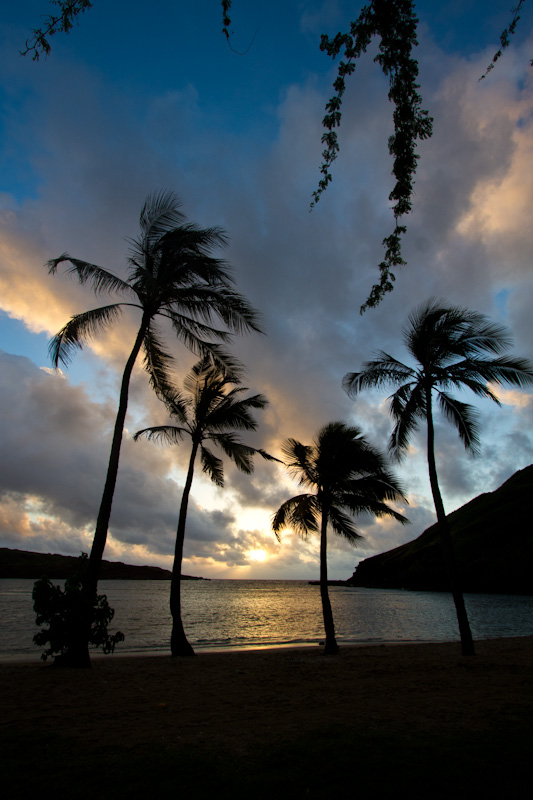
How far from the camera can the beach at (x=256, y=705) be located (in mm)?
5277

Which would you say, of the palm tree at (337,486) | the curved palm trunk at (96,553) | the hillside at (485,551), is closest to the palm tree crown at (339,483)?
the palm tree at (337,486)

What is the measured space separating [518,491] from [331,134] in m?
121

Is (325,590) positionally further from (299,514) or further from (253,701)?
(253,701)

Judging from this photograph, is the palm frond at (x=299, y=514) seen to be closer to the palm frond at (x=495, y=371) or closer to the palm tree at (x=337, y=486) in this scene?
the palm tree at (x=337, y=486)

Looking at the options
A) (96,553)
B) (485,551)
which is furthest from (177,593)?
(485,551)

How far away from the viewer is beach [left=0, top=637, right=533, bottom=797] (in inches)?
208

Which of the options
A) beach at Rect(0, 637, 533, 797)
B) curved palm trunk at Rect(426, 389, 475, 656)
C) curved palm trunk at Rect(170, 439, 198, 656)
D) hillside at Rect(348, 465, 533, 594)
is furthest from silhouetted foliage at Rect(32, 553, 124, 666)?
hillside at Rect(348, 465, 533, 594)

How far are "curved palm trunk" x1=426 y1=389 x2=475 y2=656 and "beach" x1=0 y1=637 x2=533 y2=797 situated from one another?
1.09 metres

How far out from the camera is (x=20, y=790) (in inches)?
143

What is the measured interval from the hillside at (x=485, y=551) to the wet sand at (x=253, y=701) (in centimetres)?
8167

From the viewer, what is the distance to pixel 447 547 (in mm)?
13664

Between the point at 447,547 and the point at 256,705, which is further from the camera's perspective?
the point at 447,547

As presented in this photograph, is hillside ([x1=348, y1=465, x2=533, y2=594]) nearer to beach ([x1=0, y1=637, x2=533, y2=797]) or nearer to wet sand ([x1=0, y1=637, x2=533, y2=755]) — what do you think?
wet sand ([x1=0, y1=637, x2=533, y2=755])

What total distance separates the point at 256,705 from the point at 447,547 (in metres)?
8.43
